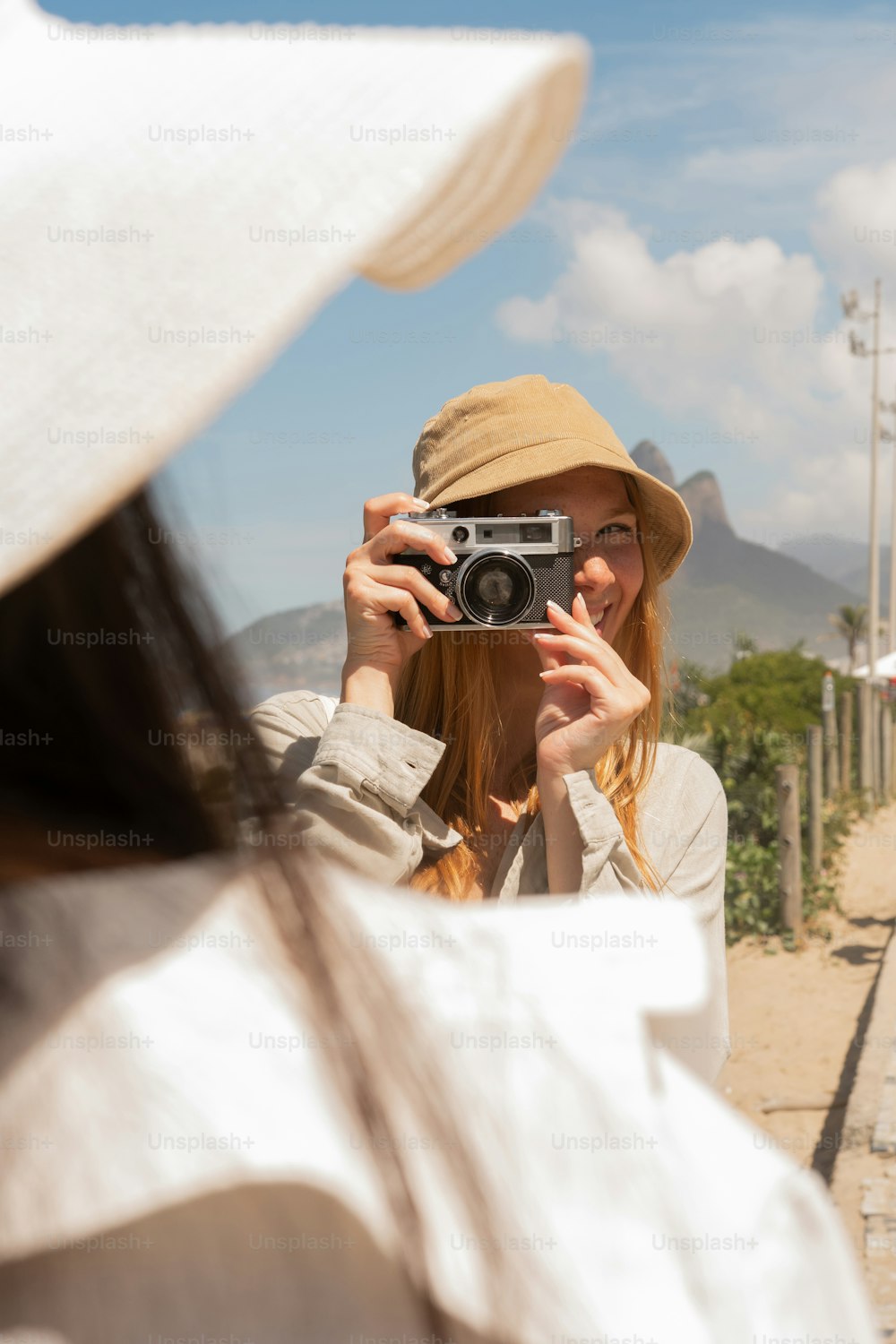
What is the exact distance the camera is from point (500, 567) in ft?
6.70

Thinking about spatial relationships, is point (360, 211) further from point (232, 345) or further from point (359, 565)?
point (359, 565)

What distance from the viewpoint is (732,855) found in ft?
29.9

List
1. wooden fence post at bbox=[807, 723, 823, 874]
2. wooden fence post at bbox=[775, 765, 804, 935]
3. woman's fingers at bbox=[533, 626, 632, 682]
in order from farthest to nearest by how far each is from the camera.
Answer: wooden fence post at bbox=[807, 723, 823, 874]
wooden fence post at bbox=[775, 765, 804, 935]
woman's fingers at bbox=[533, 626, 632, 682]

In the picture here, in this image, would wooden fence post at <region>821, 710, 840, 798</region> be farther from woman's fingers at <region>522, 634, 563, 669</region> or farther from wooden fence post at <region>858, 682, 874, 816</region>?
woman's fingers at <region>522, 634, 563, 669</region>

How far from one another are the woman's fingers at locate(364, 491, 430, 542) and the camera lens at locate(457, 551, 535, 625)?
149 mm

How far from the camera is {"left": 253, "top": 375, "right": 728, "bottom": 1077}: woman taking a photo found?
185cm

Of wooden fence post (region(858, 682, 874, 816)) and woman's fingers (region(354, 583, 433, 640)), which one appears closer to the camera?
woman's fingers (region(354, 583, 433, 640))

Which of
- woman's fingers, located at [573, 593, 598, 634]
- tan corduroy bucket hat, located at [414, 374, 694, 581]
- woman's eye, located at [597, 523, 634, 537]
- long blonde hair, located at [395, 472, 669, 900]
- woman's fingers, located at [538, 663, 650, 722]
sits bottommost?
long blonde hair, located at [395, 472, 669, 900]

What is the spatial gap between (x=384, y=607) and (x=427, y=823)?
1.25 feet

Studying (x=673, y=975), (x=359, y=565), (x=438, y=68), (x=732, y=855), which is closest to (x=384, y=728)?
(x=359, y=565)

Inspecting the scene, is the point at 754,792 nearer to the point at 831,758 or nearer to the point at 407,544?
the point at 831,758

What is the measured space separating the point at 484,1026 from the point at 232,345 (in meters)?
0.35

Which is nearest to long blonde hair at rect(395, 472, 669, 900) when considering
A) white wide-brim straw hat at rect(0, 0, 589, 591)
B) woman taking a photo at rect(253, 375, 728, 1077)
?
woman taking a photo at rect(253, 375, 728, 1077)

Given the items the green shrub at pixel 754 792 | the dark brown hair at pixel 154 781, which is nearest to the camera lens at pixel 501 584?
the dark brown hair at pixel 154 781
